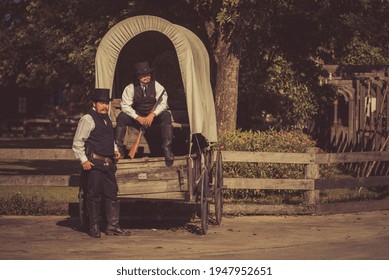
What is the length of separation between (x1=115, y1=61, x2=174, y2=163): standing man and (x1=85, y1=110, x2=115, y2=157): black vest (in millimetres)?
618

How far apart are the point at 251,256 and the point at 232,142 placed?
6619 millimetres

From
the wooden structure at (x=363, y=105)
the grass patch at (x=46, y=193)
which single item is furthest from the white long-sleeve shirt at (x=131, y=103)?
the wooden structure at (x=363, y=105)

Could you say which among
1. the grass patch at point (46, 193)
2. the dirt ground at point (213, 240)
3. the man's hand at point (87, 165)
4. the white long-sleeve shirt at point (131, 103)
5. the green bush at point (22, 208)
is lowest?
the grass patch at point (46, 193)

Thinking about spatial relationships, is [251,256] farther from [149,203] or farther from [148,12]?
[148,12]

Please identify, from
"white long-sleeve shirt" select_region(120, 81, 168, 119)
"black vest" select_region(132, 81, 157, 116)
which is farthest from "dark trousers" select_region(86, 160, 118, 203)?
"black vest" select_region(132, 81, 157, 116)

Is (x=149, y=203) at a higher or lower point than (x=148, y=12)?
lower

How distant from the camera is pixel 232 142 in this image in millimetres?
18266

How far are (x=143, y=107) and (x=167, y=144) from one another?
0.89m

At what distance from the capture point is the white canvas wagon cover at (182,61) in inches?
546

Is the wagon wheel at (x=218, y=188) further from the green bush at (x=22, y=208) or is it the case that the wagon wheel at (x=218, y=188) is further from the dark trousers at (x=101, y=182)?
the green bush at (x=22, y=208)

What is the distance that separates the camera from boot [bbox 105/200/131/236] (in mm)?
13420

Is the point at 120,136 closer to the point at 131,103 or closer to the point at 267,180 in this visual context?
the point at 131,103

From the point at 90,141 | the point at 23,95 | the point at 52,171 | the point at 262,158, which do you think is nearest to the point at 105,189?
the point at 90,141

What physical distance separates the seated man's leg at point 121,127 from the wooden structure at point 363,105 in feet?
30.0
